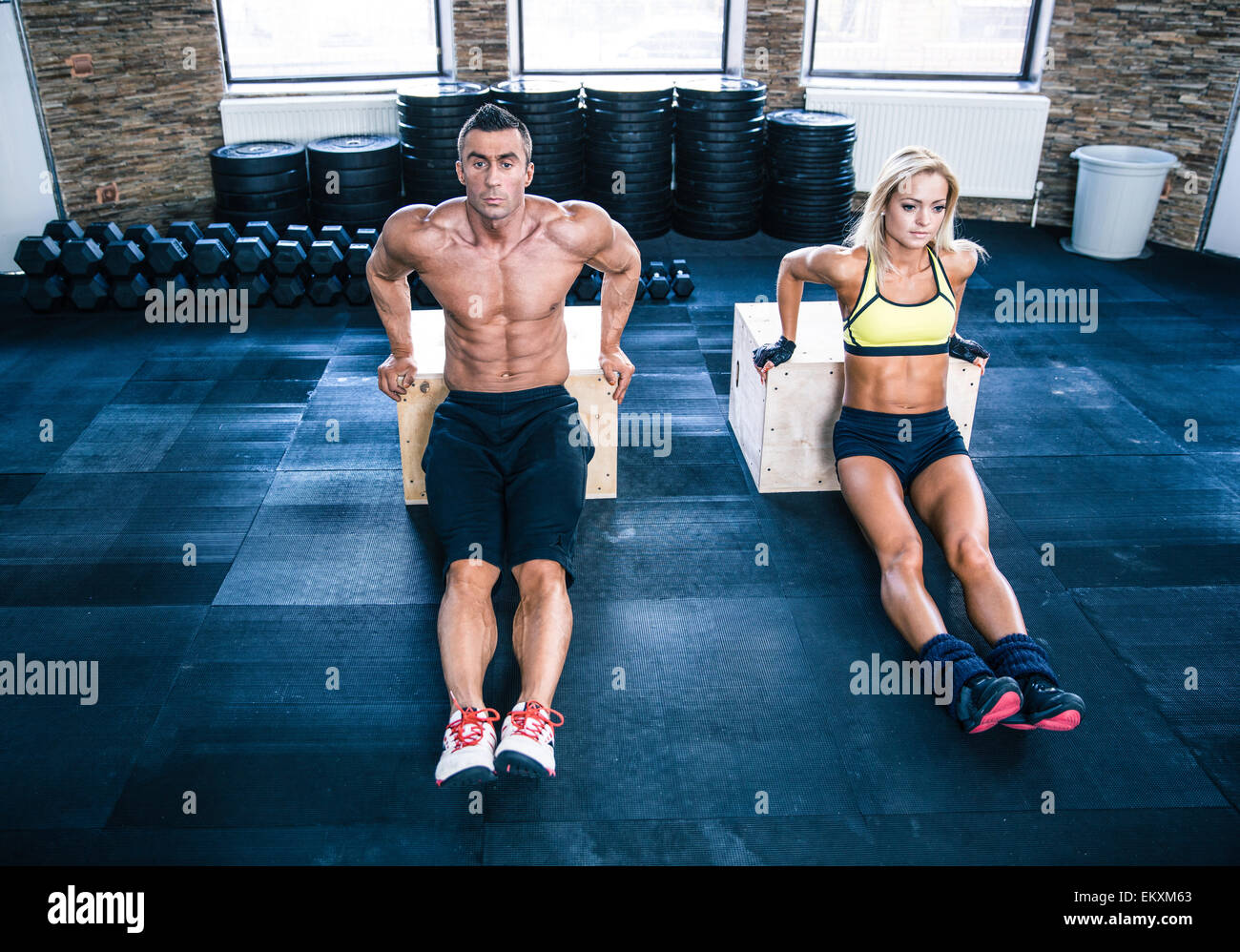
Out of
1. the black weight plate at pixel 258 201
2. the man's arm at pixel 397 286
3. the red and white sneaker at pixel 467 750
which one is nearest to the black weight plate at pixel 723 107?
the black weight plate at pixel 258 201

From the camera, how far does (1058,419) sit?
4426 mm

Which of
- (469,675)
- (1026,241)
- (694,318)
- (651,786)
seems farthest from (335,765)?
(1026,241)

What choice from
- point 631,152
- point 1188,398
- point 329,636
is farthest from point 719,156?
point 329,636

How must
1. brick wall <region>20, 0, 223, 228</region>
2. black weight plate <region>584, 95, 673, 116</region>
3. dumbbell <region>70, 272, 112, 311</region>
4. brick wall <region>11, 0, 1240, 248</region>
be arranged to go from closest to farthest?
dumbbell <region>70, 272, 112, 311</region>, brick wall <region>20, 0, 223, 228</region>, brick wall <region>11, 0, 1240, 248</region>, black weight plate <region>584, 95, 673, 116</region>

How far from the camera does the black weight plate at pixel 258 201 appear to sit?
6188 millimetres

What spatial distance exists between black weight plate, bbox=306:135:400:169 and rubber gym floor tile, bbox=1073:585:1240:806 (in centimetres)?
485

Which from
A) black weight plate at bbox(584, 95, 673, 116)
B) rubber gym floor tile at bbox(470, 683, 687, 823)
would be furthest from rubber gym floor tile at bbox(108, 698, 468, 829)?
black weight plate at bbox(584, 95, 673, 116)

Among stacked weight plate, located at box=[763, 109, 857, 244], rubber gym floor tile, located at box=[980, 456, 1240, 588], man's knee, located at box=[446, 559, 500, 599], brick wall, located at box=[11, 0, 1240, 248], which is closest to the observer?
man's knee, located at box=[446, 559, 500, 599]

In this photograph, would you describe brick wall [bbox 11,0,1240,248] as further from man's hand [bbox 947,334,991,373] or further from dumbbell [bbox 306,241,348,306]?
man's hand [bbox 947,334,991,373]

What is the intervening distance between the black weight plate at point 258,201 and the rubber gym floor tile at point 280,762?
4120 mm

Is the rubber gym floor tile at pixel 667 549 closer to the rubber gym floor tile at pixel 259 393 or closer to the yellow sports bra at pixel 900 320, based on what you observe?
the yellow sports bra at pixel 900 320

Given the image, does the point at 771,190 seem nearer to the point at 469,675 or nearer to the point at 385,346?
the point at 385,346

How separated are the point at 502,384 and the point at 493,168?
67 cm

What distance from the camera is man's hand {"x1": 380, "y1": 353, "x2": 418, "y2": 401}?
3.41 metres
